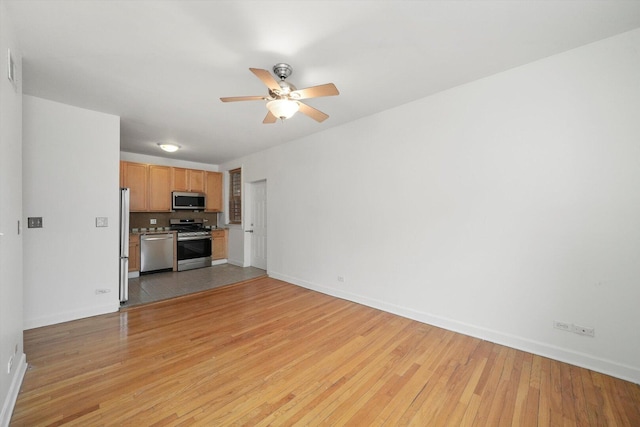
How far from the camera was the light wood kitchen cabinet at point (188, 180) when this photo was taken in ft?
18.6

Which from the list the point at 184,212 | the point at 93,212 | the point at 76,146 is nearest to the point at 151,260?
the point at 184,212

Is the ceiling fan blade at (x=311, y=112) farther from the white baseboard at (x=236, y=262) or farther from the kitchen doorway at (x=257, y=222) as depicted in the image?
the white baseboard at (x=236, y=262)

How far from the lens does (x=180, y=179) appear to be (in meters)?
5.75

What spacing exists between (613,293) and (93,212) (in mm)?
5457

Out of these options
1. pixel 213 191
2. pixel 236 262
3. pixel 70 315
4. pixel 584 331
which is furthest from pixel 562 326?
pixel 213 191

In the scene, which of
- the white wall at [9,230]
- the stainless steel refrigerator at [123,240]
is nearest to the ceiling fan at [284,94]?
the white wall at [9,230]

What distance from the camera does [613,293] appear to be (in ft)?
6.58

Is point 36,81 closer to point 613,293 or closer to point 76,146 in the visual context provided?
point 76,146

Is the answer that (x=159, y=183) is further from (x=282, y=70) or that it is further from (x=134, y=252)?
(x=282, y=70)

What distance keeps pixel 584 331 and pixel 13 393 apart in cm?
440

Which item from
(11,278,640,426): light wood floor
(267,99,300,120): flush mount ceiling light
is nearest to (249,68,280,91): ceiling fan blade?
(267,99,300,120): flush mount ceiling light

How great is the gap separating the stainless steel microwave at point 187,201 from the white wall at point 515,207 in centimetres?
405

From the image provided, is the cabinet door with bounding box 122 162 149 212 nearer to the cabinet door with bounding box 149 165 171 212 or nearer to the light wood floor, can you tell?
the cabinet door with bounding box 149 165 171 212

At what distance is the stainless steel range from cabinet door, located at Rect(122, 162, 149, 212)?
89 centimetres
